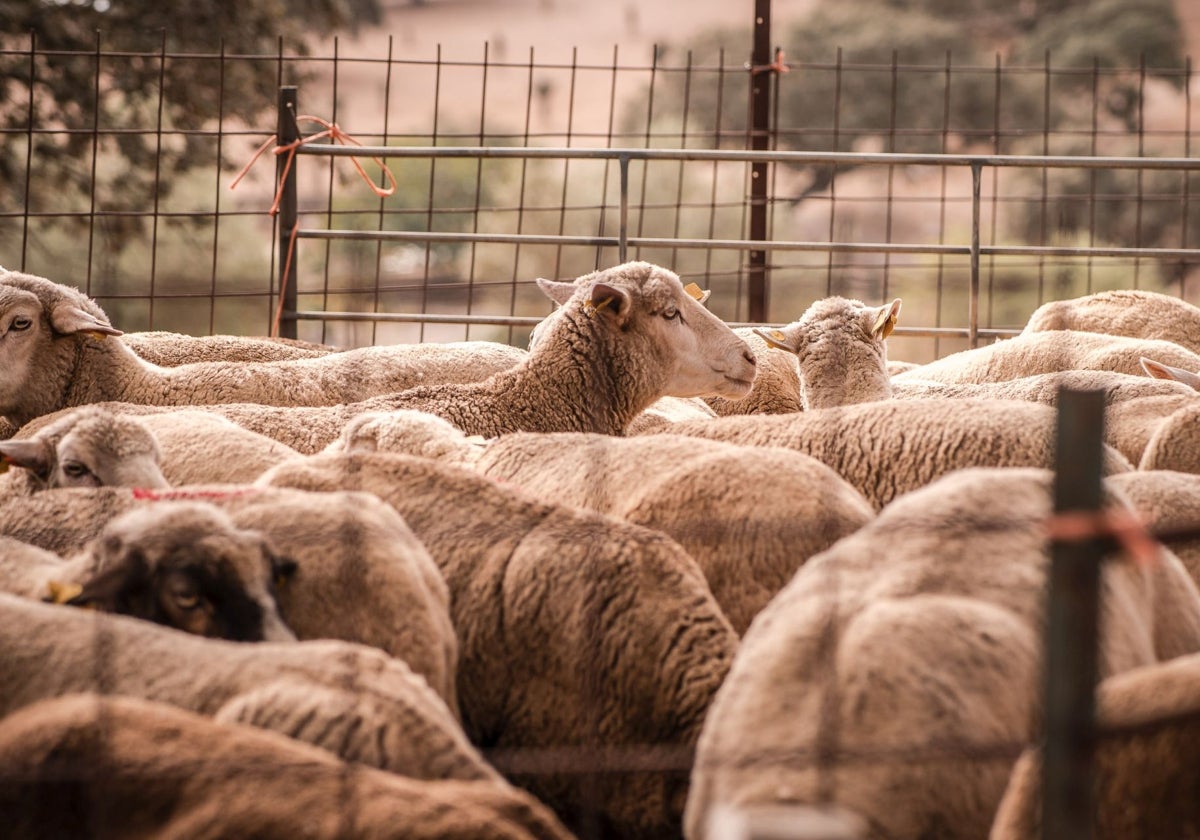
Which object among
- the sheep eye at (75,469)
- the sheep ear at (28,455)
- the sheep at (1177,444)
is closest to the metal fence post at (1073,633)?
the sheep at (1177,444)

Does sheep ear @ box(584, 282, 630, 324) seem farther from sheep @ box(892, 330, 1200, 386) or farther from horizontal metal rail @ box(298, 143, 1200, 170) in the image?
horizontal metal rail @ box(298, 143, 1200, 170)

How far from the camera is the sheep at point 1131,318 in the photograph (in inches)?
Result: 284

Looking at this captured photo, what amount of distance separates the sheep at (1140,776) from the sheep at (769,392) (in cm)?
439

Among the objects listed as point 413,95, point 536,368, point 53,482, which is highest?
point 413,95

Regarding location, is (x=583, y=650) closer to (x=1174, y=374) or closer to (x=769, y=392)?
(x=1174, y=374)

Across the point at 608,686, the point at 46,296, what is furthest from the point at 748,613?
the point at 46,296

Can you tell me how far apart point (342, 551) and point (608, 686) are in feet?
1.95

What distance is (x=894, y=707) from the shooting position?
2385 millimetres

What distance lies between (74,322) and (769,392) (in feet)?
9.43

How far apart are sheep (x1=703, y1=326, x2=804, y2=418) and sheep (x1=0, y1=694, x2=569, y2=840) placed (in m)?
4.54

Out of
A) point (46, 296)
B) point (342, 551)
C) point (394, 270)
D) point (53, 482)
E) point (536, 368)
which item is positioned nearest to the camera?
point (342, 551)

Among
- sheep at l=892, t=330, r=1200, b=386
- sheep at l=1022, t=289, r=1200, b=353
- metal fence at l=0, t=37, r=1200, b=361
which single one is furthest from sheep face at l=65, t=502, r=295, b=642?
sheep at l=1022, t=289, r=1200, b=353

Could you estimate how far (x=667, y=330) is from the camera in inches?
228

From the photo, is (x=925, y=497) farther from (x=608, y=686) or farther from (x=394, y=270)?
(x=394, y=270)
